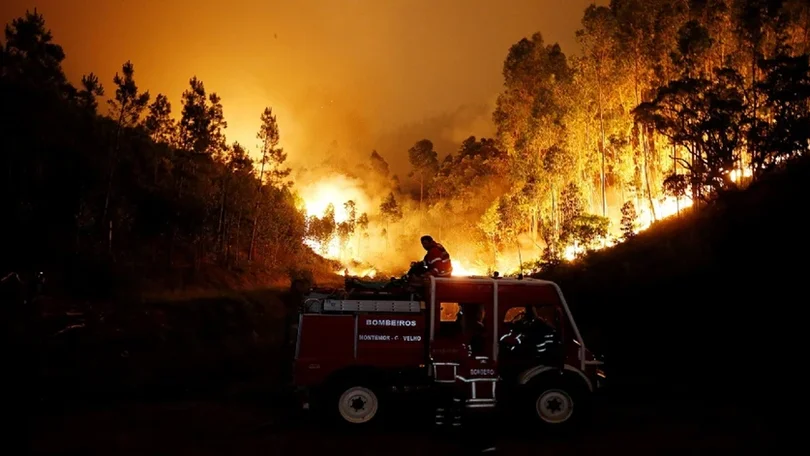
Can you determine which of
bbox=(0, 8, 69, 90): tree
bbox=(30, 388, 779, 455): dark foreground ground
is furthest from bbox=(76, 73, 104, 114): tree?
bbox=(30, 388, 779, 455): dark foreground ground

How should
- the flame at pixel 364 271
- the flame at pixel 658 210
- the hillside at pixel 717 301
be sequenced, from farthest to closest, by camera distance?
the flame at pixel 364 271, the flame at pixel 658 210, the hillside at pixel 717 301

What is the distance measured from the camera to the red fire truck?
8633 millimetres

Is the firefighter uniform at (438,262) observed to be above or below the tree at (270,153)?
below

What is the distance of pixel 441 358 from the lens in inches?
340

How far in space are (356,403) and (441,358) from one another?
1.47 meters

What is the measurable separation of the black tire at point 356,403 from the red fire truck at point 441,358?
15mm

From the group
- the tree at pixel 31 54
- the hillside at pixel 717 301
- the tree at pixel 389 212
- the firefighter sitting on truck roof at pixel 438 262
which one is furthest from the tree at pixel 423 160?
the firefighter sitting on truck roof at pixel 438 262

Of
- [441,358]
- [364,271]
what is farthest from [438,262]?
[364,271]

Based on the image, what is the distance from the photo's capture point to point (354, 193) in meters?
77.9

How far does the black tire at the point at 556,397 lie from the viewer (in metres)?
8.76

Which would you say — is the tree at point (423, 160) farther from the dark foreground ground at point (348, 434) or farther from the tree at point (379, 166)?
the dark foreground ground at point (348, 434)

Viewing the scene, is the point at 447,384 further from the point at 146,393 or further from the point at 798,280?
the point at 798,280

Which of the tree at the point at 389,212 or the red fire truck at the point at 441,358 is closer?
the red fire truck at the point at 441,358

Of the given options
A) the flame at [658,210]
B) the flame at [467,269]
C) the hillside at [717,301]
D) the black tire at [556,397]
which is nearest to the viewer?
the black tire at [556,397]
